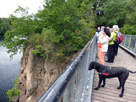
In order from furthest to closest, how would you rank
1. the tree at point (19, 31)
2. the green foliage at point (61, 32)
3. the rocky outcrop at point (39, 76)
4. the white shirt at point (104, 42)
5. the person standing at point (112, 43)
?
the tree at point (19, 31) → the green foliage at point (61, 32) → the rocky outcrop at point (39, 76) → the person standing at point (112, 43) → the white shirt at point (104, 42)

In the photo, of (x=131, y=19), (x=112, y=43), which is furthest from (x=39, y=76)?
(x=131, y=19)

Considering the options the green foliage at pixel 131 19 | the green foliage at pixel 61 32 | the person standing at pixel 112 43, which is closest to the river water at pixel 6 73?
the green foliage at pixel 61 32

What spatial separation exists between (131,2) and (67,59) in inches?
595

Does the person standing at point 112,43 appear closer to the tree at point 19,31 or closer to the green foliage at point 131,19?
the green foliage at point 131,19

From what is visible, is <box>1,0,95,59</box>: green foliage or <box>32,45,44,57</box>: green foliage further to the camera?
<box>32,45,44,57</box>: green foliage

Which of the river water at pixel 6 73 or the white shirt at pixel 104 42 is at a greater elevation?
the white shirt at pixel 104 42

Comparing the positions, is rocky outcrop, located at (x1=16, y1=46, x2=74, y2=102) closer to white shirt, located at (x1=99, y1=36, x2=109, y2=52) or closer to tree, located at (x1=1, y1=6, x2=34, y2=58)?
tree, located at (x1=1, y1=6, x2=34, y2=58)

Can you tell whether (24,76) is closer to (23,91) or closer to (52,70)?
(23,91)

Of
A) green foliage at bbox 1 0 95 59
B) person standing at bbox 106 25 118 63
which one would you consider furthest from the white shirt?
green foliage at bbox 1 0 95 59

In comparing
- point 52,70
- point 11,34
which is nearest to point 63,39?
point 52,70

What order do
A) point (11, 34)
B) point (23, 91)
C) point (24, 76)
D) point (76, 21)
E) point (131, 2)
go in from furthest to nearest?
point (11, 34) → point (24, 76) → point (23, 91) → point (76, 21) → point (131, 2)

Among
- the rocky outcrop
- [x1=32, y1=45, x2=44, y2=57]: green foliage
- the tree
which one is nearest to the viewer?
the rocky outcrop

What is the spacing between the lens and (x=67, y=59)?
714 inches

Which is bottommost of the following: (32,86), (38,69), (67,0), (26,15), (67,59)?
(32,86)
